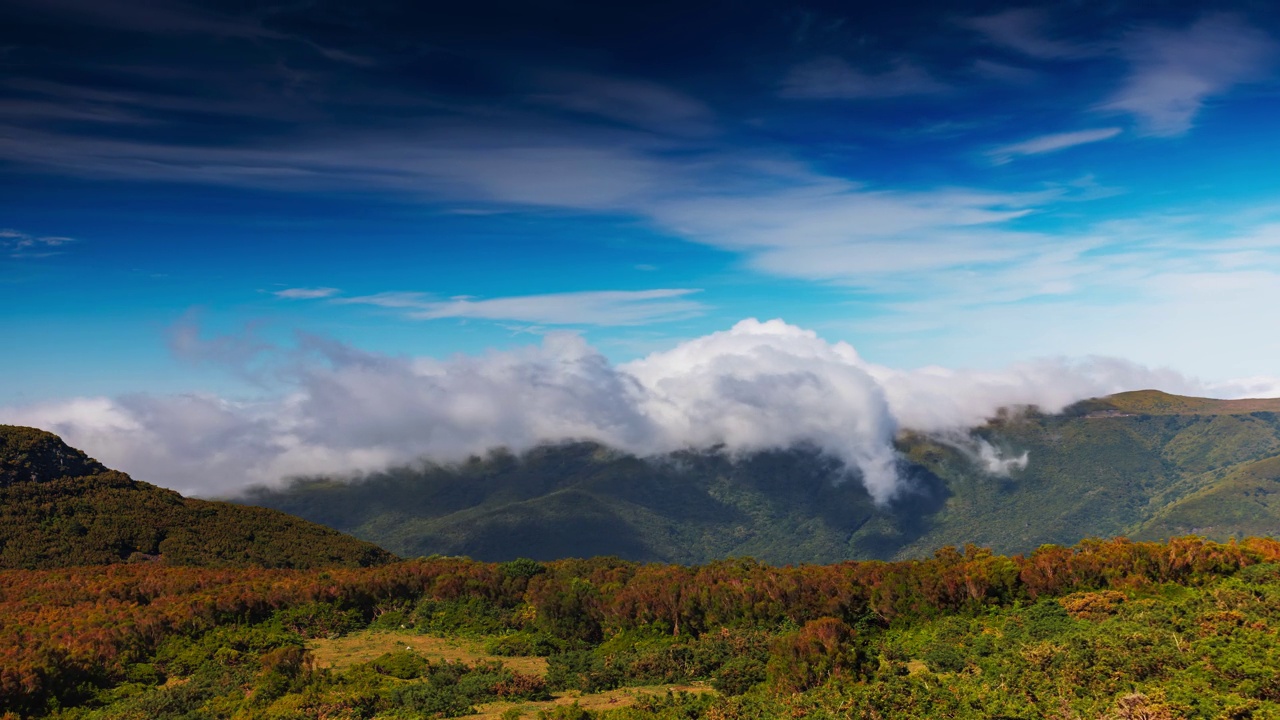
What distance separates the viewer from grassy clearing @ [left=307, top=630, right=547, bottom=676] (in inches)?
2109

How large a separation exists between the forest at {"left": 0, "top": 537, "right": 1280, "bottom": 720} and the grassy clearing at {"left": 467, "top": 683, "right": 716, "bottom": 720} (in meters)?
0.26

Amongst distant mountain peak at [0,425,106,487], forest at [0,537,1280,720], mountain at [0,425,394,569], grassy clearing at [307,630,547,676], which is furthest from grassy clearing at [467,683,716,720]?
distant mountain peak at [0,425,106,487]

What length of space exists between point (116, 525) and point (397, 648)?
240 ft

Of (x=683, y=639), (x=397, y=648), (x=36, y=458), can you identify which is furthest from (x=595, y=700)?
(x=36, y=458)

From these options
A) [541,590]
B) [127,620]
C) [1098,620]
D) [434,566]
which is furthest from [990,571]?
[127,620]

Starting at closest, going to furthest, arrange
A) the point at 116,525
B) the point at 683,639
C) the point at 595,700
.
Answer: the point at 595,700 → the point at 683,639 → the point at 116,525

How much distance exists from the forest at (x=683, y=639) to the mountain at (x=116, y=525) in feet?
103

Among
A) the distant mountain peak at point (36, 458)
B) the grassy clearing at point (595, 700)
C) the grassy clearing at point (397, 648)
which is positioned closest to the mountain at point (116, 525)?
the distant mountain peak at point (36, 458)

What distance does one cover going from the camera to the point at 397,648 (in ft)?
190

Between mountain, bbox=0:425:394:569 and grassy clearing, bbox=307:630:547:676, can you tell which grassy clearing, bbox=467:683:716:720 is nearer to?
grassy clearing, bbox=307:630:547:676

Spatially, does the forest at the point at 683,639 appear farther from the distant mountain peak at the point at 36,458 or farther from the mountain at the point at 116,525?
the distant mountain peak at the point at 36,458

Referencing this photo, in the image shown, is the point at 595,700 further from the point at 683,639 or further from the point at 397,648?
the point at 397,648

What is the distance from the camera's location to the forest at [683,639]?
35656mm

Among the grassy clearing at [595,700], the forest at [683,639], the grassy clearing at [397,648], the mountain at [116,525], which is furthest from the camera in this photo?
the mountain at [116,525]
